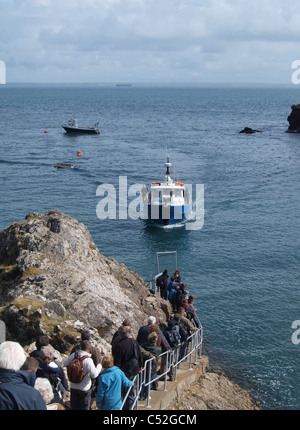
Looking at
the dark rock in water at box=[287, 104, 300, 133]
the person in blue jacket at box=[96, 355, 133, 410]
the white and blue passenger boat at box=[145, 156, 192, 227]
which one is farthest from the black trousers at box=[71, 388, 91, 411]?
the dark rock in water at box=[287, 104, 300, 133]

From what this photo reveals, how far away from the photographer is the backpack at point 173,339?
41.9 feet

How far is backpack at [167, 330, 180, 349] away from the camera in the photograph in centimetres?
1277

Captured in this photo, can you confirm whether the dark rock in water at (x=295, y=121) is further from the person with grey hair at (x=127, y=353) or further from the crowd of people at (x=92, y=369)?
the person with grey hair at (x=127, y=353)

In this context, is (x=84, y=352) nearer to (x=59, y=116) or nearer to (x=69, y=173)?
(x=69, y=173)

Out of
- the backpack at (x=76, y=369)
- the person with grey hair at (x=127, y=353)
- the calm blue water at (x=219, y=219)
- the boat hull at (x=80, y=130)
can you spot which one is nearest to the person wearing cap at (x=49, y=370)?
the backpack at (x=76, y=369)

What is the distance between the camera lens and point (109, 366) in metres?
8.91

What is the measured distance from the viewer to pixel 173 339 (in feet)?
41.9

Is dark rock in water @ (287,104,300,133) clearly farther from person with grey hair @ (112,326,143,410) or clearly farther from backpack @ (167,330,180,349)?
person with grey hair @ (112,326,143,410)

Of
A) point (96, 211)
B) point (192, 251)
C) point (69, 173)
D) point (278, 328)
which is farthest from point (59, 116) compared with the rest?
point (278, 328)

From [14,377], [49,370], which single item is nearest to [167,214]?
[49,370]

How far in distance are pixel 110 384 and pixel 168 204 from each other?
3616cm

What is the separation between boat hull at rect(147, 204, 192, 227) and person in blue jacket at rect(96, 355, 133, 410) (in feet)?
116

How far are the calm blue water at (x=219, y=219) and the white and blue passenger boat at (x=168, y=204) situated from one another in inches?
56.4
